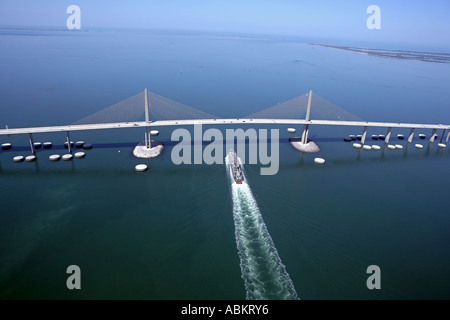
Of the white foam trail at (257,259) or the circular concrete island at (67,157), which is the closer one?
the white foam trail at (257,259)

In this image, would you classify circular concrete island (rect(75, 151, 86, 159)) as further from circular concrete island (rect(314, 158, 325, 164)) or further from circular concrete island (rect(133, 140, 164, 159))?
circular concrete island (rect(314, 158, 325, 164))
